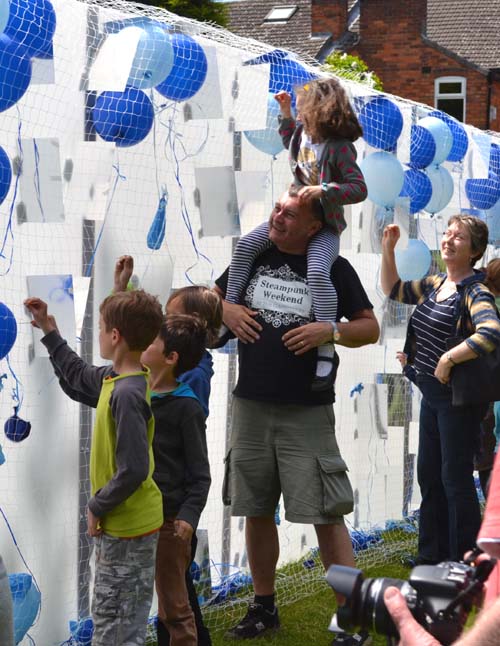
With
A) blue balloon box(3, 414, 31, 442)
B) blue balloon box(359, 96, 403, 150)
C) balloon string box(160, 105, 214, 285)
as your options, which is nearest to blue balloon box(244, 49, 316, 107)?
balloon string box(160, 105, 214, 285)

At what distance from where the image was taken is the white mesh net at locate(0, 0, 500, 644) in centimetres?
364

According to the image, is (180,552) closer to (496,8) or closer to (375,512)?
(375,512)

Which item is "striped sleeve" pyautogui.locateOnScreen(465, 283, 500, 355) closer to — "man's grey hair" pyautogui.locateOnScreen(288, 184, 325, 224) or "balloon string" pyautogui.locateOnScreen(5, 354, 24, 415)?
"man's grey hair" pyautogui.locateOnScreen(288, 184, 325, 224)

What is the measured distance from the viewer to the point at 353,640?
4.08 m

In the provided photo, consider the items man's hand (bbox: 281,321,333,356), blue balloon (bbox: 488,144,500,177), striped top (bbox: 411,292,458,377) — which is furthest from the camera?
blue balloon (bbox: 488,144,500,177)

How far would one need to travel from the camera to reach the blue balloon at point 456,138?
632 centimetres

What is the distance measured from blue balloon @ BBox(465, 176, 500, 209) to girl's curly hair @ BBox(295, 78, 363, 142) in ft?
9.07

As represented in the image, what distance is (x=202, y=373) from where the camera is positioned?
3854 millimetres

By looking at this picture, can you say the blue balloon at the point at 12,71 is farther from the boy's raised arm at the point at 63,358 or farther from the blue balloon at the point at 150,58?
the boy's raised arm at the point at 63,358

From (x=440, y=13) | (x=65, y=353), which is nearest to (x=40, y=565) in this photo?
(x=65, y=353)

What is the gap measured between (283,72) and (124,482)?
2.27m

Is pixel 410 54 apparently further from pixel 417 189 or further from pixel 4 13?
pixel 4 13

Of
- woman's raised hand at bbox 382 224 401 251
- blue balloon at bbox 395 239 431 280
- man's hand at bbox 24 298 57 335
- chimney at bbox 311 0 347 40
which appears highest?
chimney at bbox 311 0 347 40

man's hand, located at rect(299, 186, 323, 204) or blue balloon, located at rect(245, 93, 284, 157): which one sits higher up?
blue balloon, located at rect(245, 93, 284, 157)
